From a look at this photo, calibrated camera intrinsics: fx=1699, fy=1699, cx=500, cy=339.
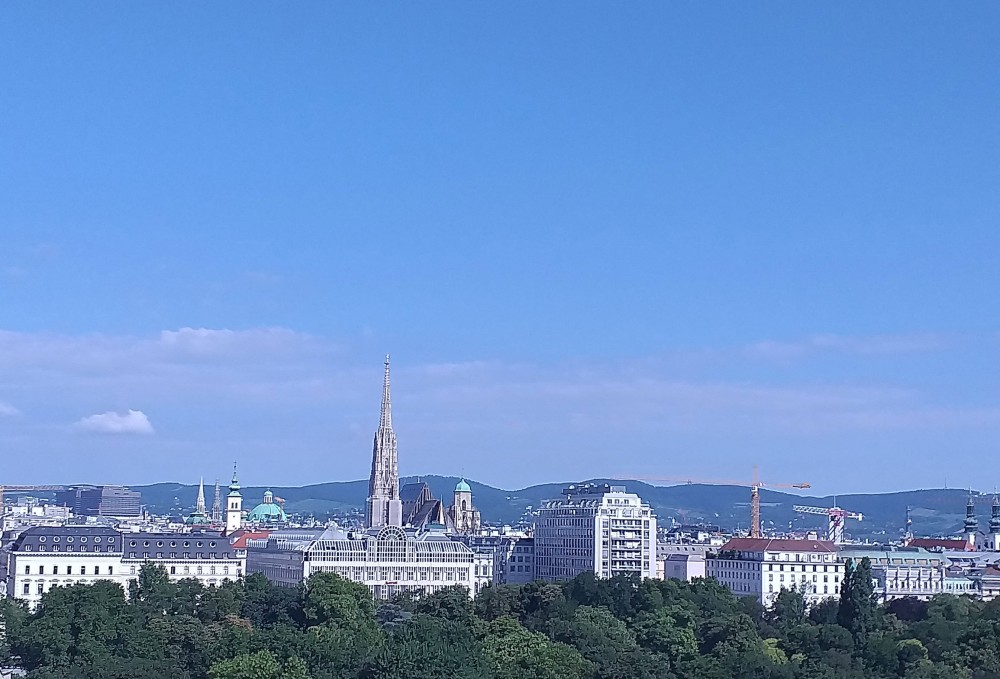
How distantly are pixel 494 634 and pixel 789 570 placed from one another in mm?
77900

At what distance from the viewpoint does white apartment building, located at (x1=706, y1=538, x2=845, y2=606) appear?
171m

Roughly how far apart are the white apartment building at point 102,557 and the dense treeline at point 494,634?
135 ft

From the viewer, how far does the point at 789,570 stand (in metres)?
172

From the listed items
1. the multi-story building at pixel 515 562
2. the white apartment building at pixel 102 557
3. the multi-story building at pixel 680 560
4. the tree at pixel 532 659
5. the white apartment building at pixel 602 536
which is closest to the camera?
the tree at pixel 532 659

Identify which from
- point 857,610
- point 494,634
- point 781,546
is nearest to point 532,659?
point 494,634

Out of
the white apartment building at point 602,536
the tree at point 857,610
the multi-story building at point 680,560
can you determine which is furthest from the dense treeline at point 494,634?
the multi-story building at point 680,560

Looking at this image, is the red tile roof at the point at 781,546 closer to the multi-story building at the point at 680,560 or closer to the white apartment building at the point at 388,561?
the multi-story building at the point at 680,560

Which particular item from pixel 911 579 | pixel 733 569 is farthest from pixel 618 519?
pixel 911 579

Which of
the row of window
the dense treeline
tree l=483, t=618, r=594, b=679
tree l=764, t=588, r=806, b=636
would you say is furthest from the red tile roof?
tree l=483, t=618, r=594, b=679

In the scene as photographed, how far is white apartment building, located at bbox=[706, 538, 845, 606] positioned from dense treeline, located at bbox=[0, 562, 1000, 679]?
4152cm

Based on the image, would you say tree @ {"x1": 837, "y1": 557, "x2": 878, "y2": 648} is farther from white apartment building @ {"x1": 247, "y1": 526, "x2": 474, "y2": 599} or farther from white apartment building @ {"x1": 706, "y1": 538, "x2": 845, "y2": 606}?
white apartment building @ {"x1": 247, "y1": 526, "x2": 474, "y2": 599}

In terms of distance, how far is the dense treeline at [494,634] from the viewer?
3546 inches

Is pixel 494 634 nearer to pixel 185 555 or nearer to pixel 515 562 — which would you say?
pixel 185 555

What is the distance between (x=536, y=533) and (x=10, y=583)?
197ft
